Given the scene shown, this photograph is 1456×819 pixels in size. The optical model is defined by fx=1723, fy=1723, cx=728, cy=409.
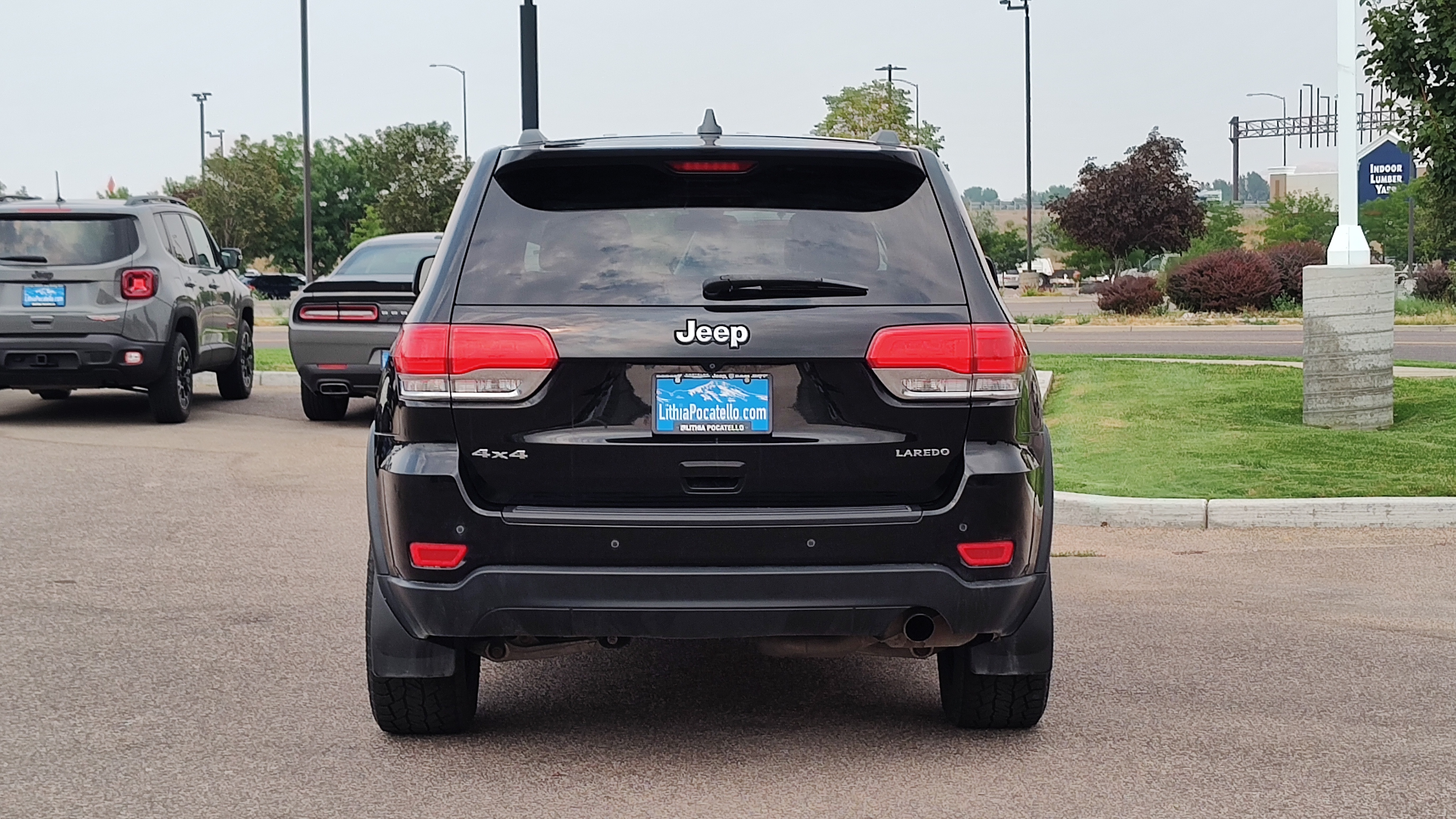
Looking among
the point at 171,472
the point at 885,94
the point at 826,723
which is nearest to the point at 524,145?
the point at 826,723

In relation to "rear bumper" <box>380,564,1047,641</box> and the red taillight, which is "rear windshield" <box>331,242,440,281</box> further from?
"rear bumper" <box>380,564,1047,641</box>

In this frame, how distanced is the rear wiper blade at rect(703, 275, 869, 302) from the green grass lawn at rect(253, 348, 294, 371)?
1513 centimetres

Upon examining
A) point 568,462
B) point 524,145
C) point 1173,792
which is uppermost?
point 524,145

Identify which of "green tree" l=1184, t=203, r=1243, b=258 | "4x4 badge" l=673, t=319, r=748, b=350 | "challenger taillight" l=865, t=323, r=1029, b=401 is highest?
"green tree" l=1184, t=203, r=1243, b=258

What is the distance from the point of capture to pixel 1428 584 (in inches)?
311

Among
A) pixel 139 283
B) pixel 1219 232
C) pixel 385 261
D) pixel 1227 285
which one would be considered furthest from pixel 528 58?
pixel 1219 232

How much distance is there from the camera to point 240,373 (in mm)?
17562

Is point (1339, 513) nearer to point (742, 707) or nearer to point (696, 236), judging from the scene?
point (742, 707)

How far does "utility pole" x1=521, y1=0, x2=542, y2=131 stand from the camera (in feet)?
57.8

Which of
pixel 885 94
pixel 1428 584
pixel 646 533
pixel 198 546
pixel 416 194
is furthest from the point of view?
pixel 416 194

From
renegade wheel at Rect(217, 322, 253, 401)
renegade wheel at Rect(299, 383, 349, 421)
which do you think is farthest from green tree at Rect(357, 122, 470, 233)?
renegade wheel at Rect(299, 383, 349, 421)

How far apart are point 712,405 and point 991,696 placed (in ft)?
4.61

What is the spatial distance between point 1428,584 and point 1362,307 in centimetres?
529

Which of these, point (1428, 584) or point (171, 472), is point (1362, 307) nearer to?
point (1428, 584)
